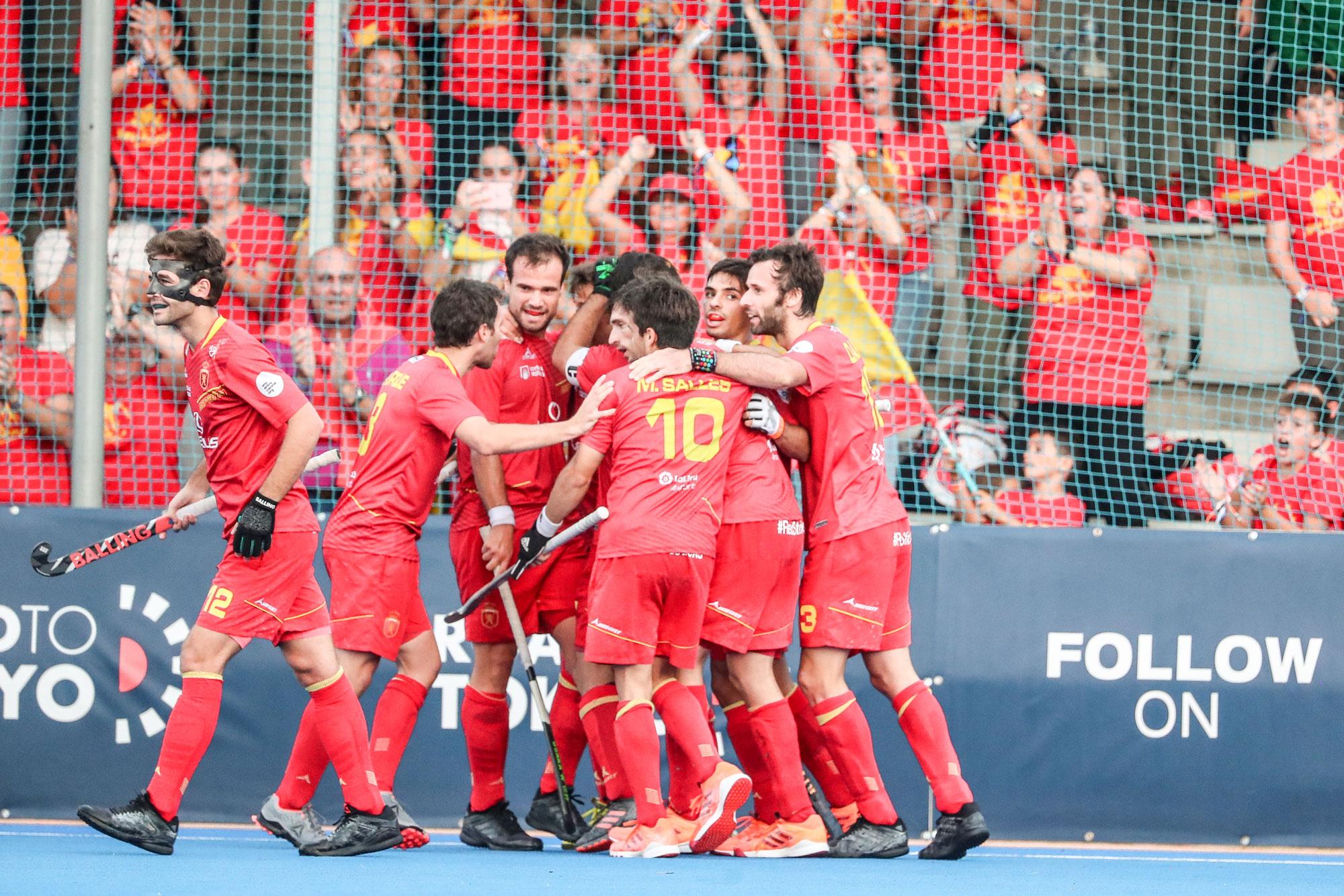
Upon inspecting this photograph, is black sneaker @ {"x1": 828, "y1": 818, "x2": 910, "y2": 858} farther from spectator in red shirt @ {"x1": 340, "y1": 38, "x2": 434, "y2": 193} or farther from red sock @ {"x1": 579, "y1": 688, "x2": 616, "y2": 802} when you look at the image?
spectator in red shirt @ {"x1": 340, "y1": 38, "x2": 434, "y2": 193}

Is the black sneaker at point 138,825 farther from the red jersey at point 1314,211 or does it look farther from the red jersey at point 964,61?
the red jersey at point 1314,211

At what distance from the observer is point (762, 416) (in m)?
5.30

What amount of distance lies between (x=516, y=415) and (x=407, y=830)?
4.88 feet

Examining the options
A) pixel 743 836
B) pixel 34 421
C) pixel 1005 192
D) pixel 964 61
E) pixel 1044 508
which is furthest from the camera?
pixel 964 61

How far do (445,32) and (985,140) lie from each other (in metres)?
2.72

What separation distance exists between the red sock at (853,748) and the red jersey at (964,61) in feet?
12.2

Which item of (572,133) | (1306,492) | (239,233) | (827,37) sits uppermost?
(827,37)

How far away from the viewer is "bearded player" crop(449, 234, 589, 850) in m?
5.57

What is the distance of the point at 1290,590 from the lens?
6.44 m

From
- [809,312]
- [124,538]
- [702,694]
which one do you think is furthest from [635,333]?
[124,538]

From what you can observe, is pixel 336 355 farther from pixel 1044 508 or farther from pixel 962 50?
pixel 962 50

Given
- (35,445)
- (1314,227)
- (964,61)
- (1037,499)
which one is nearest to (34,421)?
(35,445)

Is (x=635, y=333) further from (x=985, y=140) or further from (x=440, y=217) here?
(x=985, y=140)

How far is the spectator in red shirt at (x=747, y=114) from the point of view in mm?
7727
